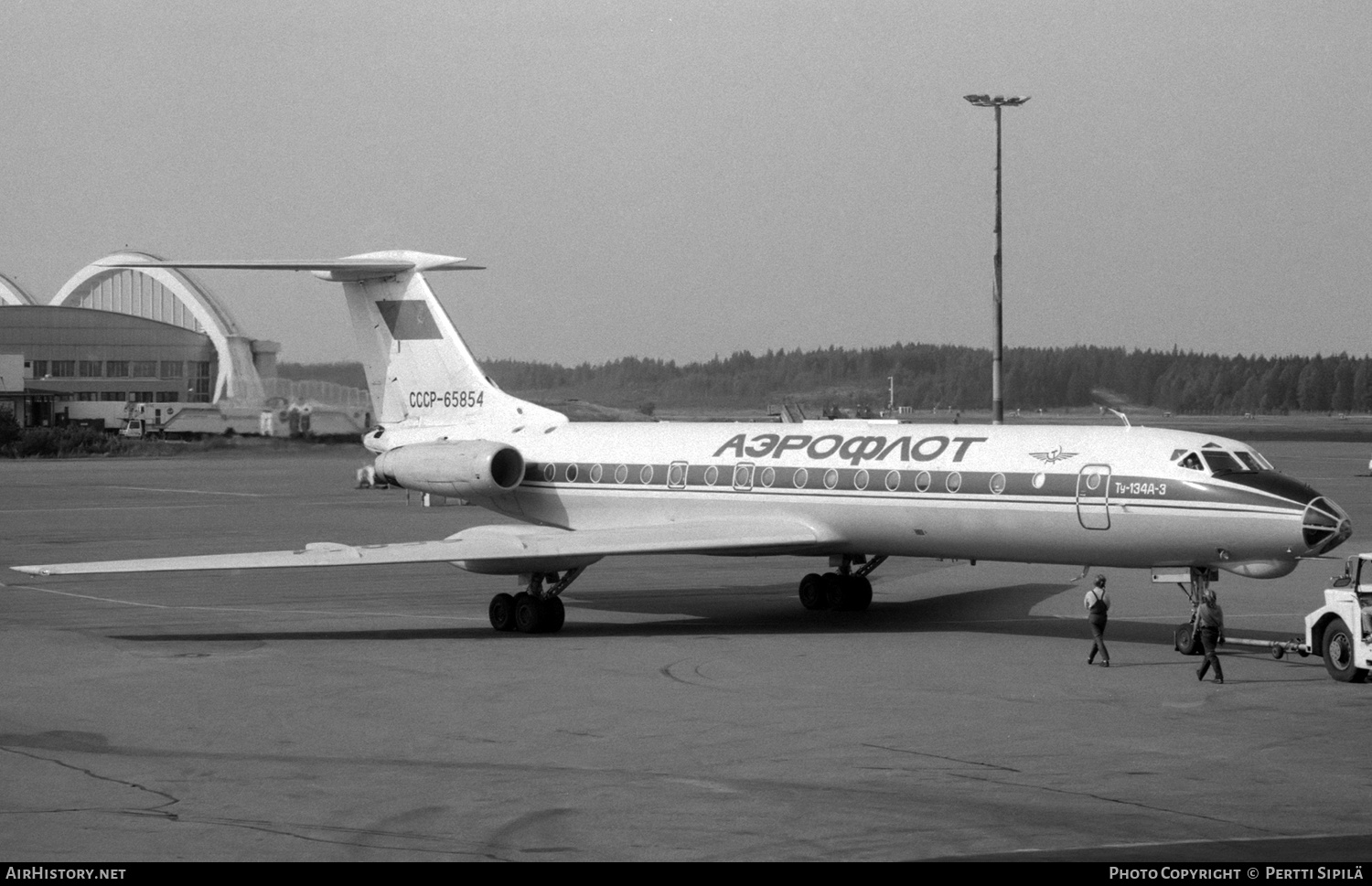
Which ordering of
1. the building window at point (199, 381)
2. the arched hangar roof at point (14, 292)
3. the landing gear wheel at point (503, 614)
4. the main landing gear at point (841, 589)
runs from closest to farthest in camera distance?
1. the landing gear wheel at point (503, 614)
2. the main landing gear at point (841, 589)
3. the building window at point (199, 381)
4. the arched hangar roof at point (14, 292)

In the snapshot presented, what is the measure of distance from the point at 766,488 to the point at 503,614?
4.14m

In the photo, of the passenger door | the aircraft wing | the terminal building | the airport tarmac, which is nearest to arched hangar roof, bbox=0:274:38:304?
the terminal building

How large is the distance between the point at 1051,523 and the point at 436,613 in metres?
9.13

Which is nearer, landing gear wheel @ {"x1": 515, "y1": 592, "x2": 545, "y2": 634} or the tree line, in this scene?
landing gear wheel @ {"x1": 515, "y1": 592, "x2": 545, "y2": 634}

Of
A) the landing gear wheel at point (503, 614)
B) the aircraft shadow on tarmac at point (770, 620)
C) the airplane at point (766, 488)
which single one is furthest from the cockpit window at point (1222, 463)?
the landing gear wheel at point (503, 614)

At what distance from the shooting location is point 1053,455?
67.3ft

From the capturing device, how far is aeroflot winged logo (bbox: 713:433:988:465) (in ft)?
71.2

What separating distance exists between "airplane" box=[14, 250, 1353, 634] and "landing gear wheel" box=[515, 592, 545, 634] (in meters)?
0.03

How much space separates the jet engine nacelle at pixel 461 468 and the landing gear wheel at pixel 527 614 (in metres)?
3.30

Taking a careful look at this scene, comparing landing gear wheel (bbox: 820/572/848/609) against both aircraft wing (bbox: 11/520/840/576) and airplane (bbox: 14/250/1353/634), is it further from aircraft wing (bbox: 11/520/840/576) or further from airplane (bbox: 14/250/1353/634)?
aircraft wing (bbox: 11/520/840/576)

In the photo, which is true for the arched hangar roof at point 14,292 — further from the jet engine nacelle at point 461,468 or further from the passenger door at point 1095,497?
the passenger door at point 1095,497

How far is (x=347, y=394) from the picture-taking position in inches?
2608

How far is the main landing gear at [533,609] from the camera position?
845 inches

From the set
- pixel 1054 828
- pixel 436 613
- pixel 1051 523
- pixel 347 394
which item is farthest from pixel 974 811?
pixel 347 394
